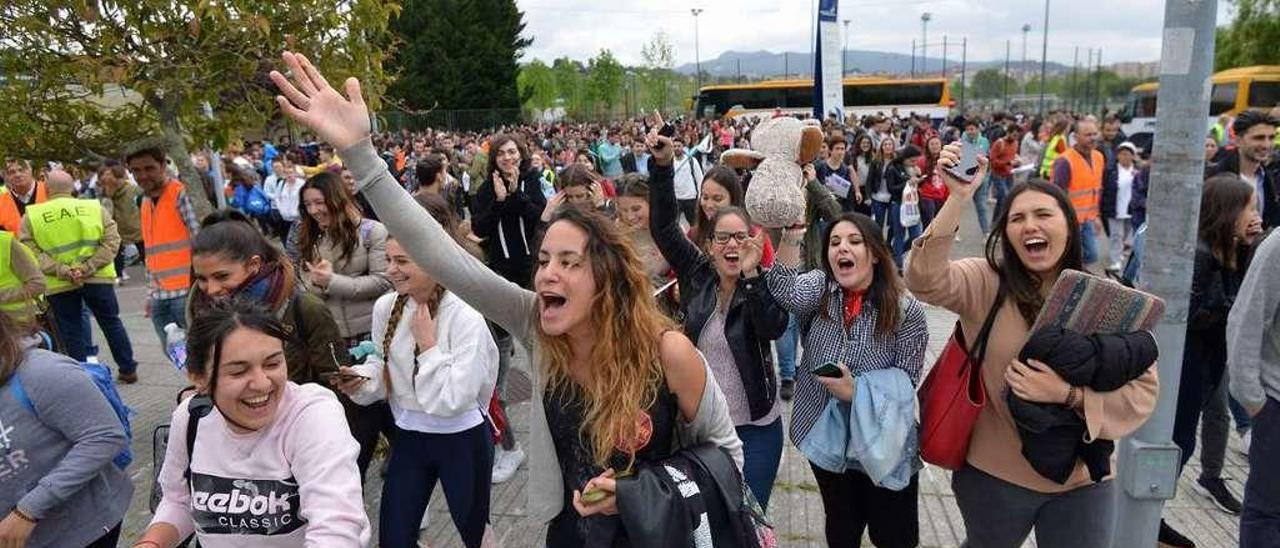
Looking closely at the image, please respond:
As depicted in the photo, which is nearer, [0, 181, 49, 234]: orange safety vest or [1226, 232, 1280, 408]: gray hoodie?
[1226, 232, 1280, 408]: gray hoodie

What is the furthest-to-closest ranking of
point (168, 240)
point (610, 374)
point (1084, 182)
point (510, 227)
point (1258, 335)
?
point (1084, 182)
point (510, 227)
point (168, 240)
point (1258, 335)
point (610, 374)

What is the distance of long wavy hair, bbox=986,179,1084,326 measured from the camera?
252 centimetres

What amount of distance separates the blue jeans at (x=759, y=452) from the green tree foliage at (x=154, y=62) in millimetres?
2795

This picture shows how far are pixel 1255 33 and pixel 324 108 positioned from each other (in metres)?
44.0

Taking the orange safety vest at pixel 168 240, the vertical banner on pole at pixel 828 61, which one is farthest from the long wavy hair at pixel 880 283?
the vertical banner on pole at pixel 828 61

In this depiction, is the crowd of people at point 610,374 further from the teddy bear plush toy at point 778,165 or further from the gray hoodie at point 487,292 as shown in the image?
the teddy bear plush toy at point 778,165

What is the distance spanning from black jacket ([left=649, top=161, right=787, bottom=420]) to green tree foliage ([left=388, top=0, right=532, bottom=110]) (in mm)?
41908

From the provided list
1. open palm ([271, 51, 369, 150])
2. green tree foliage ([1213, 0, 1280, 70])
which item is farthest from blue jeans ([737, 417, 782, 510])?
green tree foliage ([1213, 0, 1280, 70])

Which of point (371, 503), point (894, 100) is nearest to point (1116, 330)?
point (371, 503)

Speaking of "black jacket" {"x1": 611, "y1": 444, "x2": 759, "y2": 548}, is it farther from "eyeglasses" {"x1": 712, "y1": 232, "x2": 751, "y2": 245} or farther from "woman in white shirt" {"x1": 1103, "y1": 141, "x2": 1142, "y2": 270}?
"woman in white shirt" {"x1": 1103, "y1": 141, "x2": 1142, "y2": 270}

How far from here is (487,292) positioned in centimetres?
220

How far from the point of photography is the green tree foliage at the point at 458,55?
43.5 meters

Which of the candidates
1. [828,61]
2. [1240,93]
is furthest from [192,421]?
[1240,93]

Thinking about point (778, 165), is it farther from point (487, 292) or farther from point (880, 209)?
point (880, 209)
